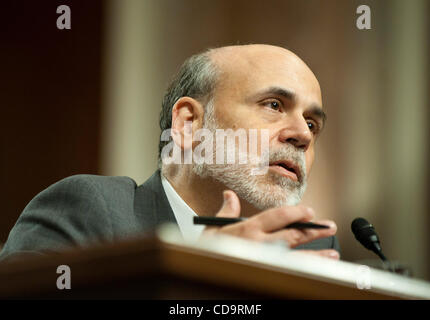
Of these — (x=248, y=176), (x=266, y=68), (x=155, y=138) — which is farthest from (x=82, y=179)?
(x=155, y=138)

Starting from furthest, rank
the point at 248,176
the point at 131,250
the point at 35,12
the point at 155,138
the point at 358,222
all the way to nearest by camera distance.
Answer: the point at 155,138, the point at 35,12, the point at 248,176, the point at 358,222, the point at 131,250

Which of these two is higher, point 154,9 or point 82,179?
point 154,9

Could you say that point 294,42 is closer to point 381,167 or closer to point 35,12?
point 381,167

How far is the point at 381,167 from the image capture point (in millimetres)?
4441

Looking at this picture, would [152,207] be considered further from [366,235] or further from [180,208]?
[366,235]

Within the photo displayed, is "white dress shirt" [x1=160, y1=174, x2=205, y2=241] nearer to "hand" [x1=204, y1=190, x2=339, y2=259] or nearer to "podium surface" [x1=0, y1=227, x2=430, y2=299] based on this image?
"hand" [x1=204, y1=190, x2=339, y2=259]

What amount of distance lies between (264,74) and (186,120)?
340mm

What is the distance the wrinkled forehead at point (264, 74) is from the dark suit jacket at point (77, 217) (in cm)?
57

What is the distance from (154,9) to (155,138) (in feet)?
3.07

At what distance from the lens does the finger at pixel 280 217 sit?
4.08 ft

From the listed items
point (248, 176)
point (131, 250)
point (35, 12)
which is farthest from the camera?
point (35, 12)

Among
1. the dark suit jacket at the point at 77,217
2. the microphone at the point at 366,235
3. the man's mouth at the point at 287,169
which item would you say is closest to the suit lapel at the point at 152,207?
the dark suit jacket at the point at 77,217

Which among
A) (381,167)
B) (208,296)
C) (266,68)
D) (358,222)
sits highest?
(266,68)

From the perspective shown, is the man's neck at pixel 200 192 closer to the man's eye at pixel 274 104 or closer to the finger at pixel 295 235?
the man's eye at pixel 274 104
